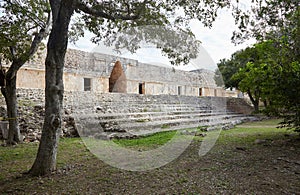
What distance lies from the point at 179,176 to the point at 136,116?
592cm

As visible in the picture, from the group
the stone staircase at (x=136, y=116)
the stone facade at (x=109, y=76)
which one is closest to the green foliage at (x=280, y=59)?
the stone staircase at (x=136, y=116)

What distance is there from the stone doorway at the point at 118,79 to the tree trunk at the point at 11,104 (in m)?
10.3

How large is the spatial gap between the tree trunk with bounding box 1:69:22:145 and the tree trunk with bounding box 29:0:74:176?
309 cm

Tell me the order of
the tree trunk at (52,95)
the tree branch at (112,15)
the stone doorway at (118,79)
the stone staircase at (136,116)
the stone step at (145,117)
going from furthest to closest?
1. the stone doorway at (118,79)
2. the stone step at (145,117)
3. the stone staircase at (136,116)
4. the tree branch at (112,15)
5. the tree trunk at (52,95)

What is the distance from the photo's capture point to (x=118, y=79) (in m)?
16.2

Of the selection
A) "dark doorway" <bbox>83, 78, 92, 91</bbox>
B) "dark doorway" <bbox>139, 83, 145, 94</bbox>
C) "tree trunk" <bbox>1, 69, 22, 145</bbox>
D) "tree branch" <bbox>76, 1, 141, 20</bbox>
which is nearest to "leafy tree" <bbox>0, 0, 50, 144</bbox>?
"tree trunk" <bbox>1, 69, 22, 145</bbox>

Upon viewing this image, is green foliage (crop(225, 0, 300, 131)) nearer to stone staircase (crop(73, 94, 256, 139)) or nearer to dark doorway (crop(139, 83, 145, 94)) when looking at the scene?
stone staircase (crop(73, 94, 256, 139))

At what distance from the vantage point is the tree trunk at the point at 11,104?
5.70m

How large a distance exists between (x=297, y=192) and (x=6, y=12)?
6.88 m

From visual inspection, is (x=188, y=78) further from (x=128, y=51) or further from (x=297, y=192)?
(x=297, y=192)

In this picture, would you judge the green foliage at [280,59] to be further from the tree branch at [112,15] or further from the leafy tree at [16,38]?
the leafy tree at [16,38]

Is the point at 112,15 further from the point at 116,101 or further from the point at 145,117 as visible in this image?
the point at 116,101

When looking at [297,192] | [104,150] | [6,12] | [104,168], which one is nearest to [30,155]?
[104,150]

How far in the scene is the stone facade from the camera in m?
11.9
